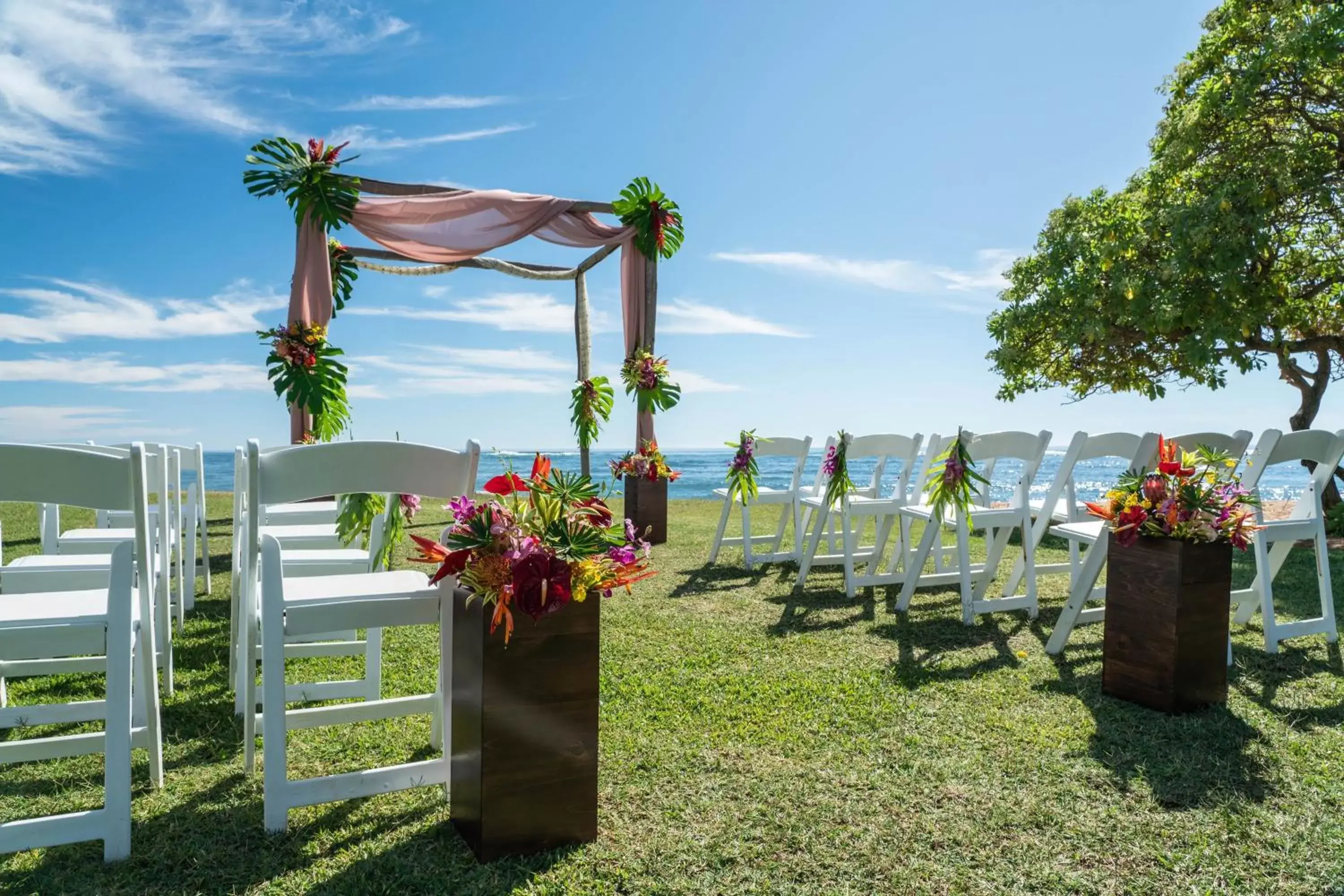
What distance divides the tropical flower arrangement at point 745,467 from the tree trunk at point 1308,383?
6.98m

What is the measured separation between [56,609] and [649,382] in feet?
18.1

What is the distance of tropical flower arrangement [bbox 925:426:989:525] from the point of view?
3908mm

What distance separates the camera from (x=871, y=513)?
4.54m

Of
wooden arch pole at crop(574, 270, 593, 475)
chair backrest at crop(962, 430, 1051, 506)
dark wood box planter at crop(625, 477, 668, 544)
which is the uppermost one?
wooden arch pole at crop(574, 270, 593, 475)

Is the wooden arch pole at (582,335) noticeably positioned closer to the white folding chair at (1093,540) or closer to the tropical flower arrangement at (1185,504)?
the white folding chair at (1093,540)

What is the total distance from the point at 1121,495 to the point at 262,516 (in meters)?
3.39

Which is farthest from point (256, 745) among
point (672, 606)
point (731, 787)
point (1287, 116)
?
point (1287, 116)

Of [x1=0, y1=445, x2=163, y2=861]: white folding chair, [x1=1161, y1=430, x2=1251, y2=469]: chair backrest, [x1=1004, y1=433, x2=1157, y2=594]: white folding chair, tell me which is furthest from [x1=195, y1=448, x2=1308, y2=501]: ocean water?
[x1=0, y1=445, x2=163, y2=861]: white folding chair

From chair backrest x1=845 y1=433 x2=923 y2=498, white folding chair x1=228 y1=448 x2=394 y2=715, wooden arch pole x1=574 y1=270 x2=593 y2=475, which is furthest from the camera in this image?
wooden arch pole x1=574 y1=270 x2=593 y2=475

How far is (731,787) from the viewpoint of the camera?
2121 millimetres

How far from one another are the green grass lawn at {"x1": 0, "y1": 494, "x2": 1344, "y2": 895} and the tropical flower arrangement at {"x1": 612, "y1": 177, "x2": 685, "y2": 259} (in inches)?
175

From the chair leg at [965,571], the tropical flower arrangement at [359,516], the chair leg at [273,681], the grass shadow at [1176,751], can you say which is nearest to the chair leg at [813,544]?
the chair leg at [965,571]

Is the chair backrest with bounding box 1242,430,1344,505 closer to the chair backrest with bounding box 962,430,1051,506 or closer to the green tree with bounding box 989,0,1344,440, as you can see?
the chair backrest with bounding box 962,430,1051,506

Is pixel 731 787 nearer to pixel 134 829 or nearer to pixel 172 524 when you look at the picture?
pixel 134 829
